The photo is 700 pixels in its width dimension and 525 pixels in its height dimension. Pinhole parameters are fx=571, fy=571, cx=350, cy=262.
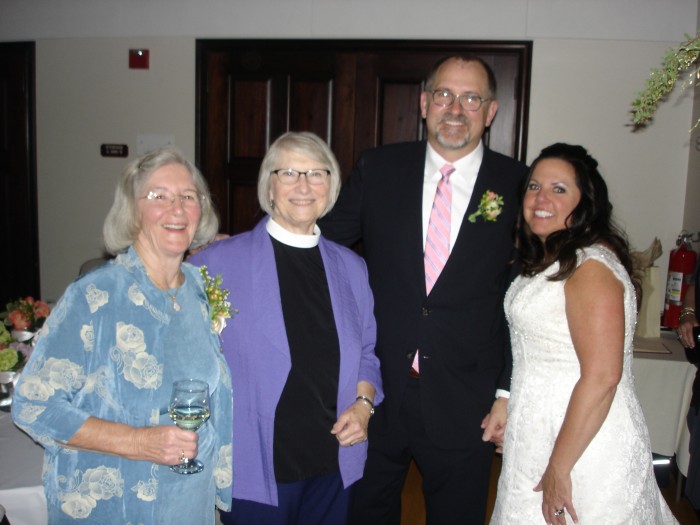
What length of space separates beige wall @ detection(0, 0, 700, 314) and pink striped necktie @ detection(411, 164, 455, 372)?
8.29ft

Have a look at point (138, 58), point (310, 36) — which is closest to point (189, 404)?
Result: point (310, 36)

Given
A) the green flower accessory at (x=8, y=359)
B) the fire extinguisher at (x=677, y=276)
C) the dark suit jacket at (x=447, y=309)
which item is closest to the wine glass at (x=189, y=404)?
the dark suit jacket at (x=447, y=309)

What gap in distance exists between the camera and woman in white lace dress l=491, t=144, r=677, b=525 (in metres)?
1.68

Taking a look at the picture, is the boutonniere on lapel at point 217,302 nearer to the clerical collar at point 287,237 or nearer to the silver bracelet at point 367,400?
the clerical collar at point 287,237

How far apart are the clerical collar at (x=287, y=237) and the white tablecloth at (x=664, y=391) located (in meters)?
2.21

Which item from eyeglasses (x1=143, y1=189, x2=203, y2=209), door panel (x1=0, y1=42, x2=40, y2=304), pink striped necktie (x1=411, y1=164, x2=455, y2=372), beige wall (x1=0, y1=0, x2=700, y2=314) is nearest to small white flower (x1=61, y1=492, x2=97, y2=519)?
eyeglasses (x1=143, y1=189, x2=203, y2=209)

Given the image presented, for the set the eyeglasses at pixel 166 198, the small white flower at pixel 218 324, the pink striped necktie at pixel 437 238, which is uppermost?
the eyeglasses at pixel 166 198

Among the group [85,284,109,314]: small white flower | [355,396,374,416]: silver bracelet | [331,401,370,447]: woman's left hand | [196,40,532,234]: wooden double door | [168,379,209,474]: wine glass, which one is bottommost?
[331,401,370,447]: woman's left hand

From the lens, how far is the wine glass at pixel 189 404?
1411mm

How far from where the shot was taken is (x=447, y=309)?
2.01 metres

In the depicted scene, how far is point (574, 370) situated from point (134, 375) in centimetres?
129

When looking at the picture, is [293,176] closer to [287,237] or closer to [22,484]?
[287,237]

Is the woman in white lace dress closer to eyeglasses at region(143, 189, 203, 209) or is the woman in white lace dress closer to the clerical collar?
the clerical collar

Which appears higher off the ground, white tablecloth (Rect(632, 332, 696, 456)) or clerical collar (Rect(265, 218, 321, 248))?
clerical collar (Rect(265, 218, 321, 248))
